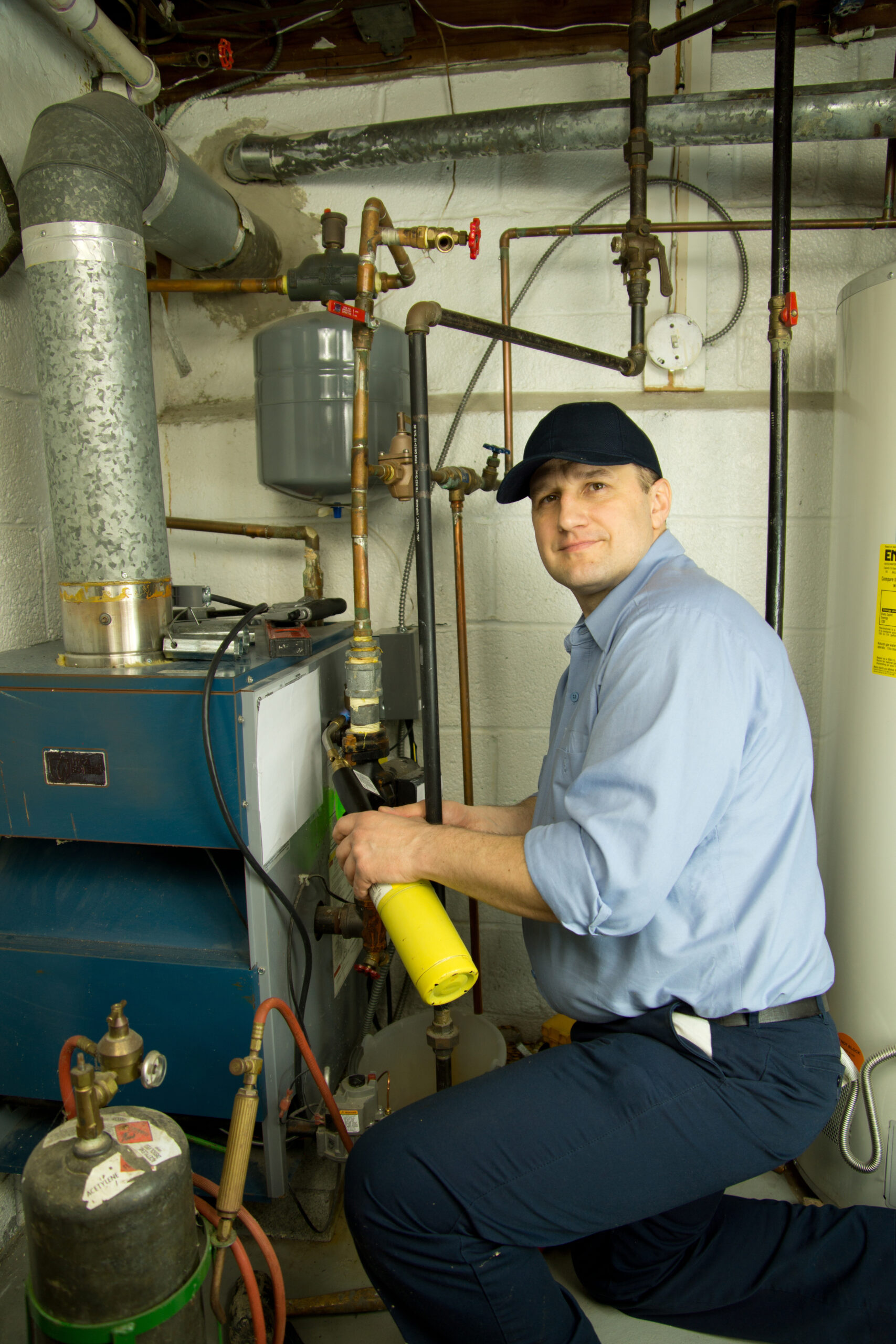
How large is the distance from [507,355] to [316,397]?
15.7 inches

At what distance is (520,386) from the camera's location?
172cm

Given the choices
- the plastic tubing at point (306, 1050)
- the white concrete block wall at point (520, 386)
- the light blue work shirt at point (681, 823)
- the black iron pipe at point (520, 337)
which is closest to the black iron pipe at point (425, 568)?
the black iron pipe at point (520, 337)

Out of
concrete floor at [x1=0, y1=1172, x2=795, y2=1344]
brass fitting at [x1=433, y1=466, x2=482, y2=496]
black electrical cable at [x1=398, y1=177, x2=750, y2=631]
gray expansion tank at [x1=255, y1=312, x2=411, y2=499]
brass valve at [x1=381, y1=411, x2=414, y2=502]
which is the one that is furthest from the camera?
black electrical cable at [x1=398, y1=177, x2=750, y2=631]

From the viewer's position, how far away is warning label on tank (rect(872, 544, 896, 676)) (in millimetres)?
1259

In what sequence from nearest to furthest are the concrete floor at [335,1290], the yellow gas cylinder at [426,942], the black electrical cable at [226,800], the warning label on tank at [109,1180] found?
the warning label on tank at [109,1180] → the yellow gas cylinder at [426,942] → the black electrical cable at [226,800] → the concrete floor at [335,1290]

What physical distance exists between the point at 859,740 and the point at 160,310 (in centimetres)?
169

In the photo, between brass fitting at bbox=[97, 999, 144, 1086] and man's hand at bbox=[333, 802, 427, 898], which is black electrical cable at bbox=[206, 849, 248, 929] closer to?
man's hand at bbox=[333, 802, 427, 898]

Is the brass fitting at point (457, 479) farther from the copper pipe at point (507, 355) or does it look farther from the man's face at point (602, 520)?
the man's face at point (602, 520)

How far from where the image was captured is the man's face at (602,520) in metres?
Result: 1.11

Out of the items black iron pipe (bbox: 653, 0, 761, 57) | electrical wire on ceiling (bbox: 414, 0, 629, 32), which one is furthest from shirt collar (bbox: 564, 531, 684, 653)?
electrical wire on ceiling (bbox: 414, 0, 629, 32)

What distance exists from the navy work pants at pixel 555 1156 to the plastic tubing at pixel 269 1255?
0.10 meters

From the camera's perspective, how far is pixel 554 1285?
1.00 m

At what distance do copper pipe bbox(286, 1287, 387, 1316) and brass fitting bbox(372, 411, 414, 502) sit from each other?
3.97 feet

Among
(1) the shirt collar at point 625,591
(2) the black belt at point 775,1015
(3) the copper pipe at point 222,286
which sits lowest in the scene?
(2) the black belt at point 775,1015
